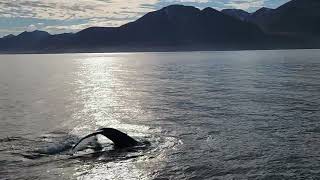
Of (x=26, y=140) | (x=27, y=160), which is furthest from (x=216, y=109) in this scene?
(x=27, y=160)

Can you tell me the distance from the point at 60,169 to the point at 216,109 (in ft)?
77.3

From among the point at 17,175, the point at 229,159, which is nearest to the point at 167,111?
the point at 229,159

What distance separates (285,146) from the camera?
26.8 meters

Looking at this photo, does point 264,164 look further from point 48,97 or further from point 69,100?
point 48,97

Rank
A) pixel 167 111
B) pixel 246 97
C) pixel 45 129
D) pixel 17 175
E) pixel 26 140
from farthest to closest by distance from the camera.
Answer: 1. pixel 246 97
2. pixel 167 111
3. pixel 45 129
4. pixel 26 140
5. pixel 17 175

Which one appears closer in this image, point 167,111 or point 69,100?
point 167,111

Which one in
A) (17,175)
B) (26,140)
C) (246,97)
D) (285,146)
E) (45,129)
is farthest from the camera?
(246,97)

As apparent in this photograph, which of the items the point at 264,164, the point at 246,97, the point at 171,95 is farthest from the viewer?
the point at 171,95

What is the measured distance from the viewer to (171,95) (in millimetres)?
59344

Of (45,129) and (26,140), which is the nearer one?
(26,140)

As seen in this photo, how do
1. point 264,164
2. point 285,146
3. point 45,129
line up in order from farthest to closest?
point 45,129 < point 285,146 < point 264,164

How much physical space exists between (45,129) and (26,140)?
4.55 metres

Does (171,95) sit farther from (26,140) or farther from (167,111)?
(26,140)

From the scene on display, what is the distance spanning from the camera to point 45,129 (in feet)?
114
